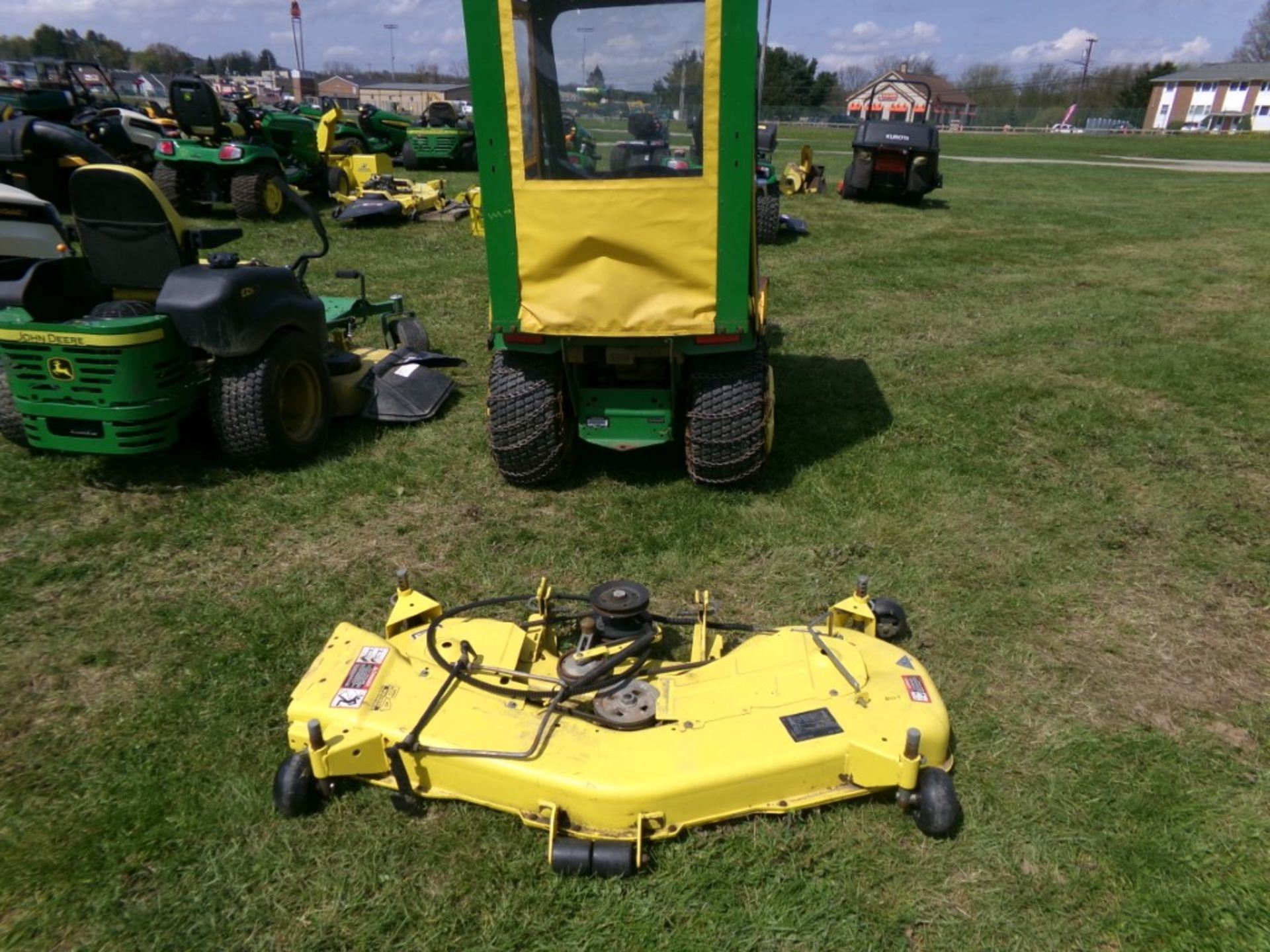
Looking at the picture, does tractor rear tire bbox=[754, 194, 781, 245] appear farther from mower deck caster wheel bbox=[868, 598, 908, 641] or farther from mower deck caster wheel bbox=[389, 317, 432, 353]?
mower deck caster wheel bbox=[868, 598, 908, 641]

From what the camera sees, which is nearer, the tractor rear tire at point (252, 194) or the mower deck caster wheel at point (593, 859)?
the mower deck caster wheel at point (593, 859)

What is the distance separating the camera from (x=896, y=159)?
1495 cm

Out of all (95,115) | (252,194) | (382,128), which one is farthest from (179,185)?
(382,128)

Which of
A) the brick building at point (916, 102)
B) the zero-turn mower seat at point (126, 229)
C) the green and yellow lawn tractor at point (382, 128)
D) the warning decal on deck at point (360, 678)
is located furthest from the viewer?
the brick building at point (916, 102)

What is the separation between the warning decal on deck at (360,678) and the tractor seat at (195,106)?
11.4 m

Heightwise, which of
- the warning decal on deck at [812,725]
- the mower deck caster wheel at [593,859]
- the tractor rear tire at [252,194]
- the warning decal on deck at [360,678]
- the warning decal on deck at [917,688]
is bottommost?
the mower deck caster wheel at [593,859]

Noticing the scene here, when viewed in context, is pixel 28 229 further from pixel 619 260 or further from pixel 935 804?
pixel 935 804

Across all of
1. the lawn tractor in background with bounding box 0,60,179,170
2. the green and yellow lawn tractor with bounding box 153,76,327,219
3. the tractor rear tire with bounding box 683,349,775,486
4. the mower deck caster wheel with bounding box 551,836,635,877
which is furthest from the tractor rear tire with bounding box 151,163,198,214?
the mower deck caster wheel with bounding box 551,836,635,877

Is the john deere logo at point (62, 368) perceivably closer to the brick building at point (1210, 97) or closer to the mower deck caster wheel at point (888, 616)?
the mower deck caster wheel at point (888, 616)

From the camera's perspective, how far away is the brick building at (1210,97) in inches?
2746

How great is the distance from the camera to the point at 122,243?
474 centimetres

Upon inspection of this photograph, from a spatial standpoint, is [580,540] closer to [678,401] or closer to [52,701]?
[678,401]

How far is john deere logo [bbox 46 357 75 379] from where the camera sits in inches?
159

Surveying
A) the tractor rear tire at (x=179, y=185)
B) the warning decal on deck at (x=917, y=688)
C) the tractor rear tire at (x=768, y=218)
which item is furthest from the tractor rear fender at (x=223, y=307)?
the tractor rear tire at (x=179, y=185)
